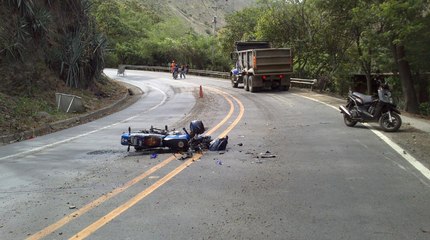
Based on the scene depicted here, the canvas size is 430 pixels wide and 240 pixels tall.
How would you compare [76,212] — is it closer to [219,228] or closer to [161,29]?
[219,228]

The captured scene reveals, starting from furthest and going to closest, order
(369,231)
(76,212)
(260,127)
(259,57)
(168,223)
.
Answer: (259,57)
(260,127)
(76,212)
(168,223)
(369,231)

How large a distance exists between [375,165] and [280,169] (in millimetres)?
1609

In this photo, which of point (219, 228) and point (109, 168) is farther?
point (109, 168)

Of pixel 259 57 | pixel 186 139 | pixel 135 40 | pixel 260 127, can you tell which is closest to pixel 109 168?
pixel 186 139

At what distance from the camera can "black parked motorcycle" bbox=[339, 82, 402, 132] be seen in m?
11.4

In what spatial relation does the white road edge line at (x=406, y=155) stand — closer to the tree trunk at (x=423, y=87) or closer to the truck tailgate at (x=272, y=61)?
the truck tailgate at (x=272, y=61)

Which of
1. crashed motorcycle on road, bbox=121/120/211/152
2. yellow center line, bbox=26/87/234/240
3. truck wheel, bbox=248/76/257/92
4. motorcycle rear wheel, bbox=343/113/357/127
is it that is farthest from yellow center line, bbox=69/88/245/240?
truck wheel, bbox=248/76/257/92

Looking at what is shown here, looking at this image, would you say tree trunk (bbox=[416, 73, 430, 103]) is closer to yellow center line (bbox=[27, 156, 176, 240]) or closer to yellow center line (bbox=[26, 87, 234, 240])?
yellow center line (bbox=[26, 87, 234, 240])

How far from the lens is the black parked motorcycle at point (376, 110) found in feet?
37.6

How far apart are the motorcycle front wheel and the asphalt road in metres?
0.88

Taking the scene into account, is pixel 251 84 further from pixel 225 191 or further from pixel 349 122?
pixel 225 191

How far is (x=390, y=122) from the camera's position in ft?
37.4

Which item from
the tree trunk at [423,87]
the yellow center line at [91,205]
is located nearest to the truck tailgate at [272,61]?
the tree trunk at [423,87]

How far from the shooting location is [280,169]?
7578 mm
